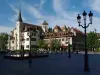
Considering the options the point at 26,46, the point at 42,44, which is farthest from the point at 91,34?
the point at 26,46

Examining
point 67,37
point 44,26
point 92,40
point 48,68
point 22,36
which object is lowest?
point 48,68

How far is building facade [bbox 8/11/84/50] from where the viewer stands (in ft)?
371

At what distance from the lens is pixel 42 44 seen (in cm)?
11056

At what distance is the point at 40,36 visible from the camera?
125 metres

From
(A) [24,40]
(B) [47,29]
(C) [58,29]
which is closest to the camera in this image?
(A) [24,40]

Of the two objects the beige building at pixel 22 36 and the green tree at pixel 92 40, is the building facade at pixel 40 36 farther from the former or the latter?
the green tree at pixel 92 40

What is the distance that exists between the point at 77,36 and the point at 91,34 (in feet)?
23.8

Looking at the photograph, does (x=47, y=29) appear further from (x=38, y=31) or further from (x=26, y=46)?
(x=26, y=46)

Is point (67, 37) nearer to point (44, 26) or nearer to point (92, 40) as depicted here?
point (92, 40)

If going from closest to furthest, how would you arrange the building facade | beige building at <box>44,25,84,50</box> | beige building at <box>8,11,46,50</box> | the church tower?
beige building at <box>44,25,84,50</box> < the building facade < beige building at <box>8,11,46,50</box> < the church tower

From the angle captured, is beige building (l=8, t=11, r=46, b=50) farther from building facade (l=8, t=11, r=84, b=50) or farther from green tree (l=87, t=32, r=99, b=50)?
green tree (l=87, t=32, r=99, b=50)

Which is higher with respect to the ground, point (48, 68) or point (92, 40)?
point (92, 40)

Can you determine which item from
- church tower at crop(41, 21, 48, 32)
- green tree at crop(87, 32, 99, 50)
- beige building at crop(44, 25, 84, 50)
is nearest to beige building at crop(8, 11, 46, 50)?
church tower at crop(41, 21, 48, 32)

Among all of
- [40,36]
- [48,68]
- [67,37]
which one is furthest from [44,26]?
[48,68]
